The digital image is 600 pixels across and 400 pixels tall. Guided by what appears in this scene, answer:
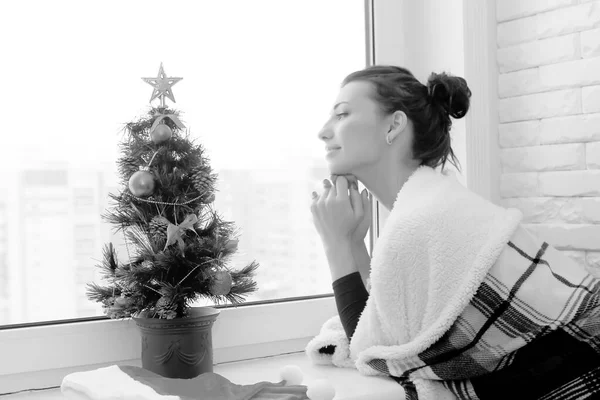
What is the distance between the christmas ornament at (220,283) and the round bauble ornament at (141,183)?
0.20 meters

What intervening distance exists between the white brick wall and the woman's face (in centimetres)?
53

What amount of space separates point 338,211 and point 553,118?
2.08 feet

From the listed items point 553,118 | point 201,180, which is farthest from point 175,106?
point 553,118

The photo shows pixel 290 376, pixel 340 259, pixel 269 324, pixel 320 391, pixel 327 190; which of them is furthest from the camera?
pixel 269 324

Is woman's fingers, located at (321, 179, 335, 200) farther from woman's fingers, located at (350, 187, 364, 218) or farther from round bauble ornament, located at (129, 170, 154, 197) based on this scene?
round bauble ornament, located at (129, 170, 154, 197)

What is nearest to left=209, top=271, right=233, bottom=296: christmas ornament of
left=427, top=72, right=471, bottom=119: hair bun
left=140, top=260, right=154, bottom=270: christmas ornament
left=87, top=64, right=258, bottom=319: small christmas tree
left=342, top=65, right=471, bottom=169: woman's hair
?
left=87, top=64, right=258, bottom=319: small christmas tree

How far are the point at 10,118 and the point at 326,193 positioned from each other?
2.10 feet

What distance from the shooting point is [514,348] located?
1123 mm

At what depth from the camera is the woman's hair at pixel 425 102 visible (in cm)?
135

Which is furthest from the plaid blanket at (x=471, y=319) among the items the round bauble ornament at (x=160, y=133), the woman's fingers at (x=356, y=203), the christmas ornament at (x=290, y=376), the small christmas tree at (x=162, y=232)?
the round bauble ornament at (x=160, y=133)

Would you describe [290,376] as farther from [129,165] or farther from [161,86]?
[161,86]

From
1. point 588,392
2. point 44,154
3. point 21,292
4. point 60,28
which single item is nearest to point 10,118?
point 44,154

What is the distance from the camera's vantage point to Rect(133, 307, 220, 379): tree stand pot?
4.04 ft

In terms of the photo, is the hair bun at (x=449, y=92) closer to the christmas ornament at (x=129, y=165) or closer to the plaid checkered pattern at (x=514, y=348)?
the plaid checkered pattern at (x=514, y=348)
